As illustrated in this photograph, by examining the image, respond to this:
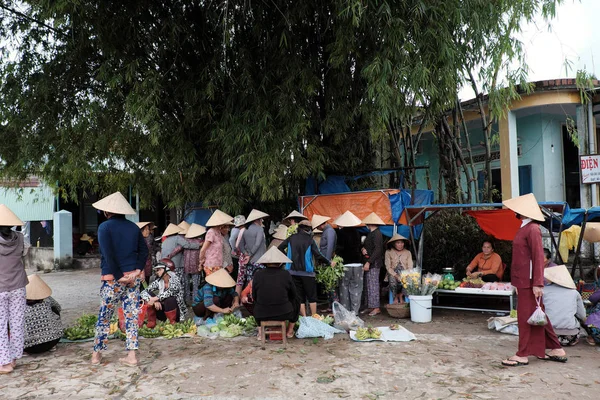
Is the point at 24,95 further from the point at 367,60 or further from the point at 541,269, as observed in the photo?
the point at 541,269

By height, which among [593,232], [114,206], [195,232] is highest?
[114,206]

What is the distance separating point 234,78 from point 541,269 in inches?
209

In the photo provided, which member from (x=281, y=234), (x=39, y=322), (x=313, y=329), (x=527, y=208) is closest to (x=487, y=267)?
(x=527, y=208)

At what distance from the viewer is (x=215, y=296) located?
266 inches

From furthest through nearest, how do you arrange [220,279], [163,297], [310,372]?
1. [220,279]
2. [163,297]
3. [310,372]

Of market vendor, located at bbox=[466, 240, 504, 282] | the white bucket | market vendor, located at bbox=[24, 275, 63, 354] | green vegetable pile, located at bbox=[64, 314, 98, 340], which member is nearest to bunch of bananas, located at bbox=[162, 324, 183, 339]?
green vegetable pile, located at bbox=[64, 314, 98, 340]

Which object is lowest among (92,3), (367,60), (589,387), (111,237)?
(589,387)

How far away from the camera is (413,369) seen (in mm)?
4738

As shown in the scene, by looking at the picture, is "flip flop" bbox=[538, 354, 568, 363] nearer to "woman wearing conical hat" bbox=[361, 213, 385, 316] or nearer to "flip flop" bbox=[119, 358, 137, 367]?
"woman wearing conical hat" bbox=[361, 213, 385, 316]

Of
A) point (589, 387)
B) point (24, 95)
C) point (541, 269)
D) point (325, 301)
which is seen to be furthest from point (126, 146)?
point (589, 387)

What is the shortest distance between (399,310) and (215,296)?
2.74 m

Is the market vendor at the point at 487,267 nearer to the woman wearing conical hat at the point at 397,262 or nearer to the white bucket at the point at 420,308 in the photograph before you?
the woman wearing conical hat at the point at 397,262

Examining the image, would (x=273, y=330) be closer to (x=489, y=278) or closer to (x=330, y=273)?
(x=330, y=273)

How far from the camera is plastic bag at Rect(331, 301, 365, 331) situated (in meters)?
6.43
